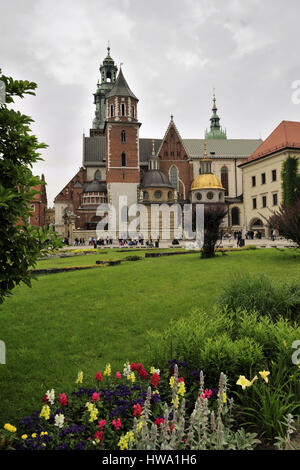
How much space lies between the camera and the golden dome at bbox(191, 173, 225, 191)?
54.4m

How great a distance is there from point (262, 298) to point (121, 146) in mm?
48632

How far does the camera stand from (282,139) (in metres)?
42.2

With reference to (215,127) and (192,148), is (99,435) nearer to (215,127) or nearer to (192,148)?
(192,148)

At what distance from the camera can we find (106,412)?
305 centimetres

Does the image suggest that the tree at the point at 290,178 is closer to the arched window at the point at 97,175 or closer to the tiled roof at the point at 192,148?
the tiled roof at the point at 192,148

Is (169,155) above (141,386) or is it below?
above

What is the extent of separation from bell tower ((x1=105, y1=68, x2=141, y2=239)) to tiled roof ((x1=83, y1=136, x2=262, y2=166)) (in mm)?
10127

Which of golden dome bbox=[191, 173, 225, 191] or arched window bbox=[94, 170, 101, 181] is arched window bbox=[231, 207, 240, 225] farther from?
arched window bbox=[94, 170, 101, 181]

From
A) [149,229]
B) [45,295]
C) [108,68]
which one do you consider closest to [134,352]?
[45,295]

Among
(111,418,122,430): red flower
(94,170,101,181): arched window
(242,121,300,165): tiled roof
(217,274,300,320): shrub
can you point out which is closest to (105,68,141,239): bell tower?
(94,170,101,181): arched window

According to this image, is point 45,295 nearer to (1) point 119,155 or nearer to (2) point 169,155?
(1) point 119,155

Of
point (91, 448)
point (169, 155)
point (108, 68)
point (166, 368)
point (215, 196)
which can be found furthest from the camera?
point (108, 68)
